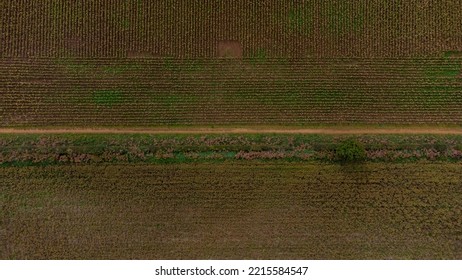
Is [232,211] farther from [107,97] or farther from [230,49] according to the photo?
[107,97]

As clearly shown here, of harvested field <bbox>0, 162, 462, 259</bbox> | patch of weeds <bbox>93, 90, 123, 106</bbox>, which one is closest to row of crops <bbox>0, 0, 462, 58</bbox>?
patch of weeds <bbox>93, 90, 123, 106</bbox>

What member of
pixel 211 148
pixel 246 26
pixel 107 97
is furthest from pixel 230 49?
pixel 107 97


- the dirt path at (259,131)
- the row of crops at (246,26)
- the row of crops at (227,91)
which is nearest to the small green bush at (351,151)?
the dirt path at (259,131)

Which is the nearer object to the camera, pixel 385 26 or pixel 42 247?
pixel 42 247

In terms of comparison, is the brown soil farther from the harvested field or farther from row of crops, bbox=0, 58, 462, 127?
the harvested field

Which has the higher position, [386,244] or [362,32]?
[362,32]

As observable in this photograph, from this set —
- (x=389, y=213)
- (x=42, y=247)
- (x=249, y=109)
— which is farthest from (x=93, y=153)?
(x=389, y=213)
